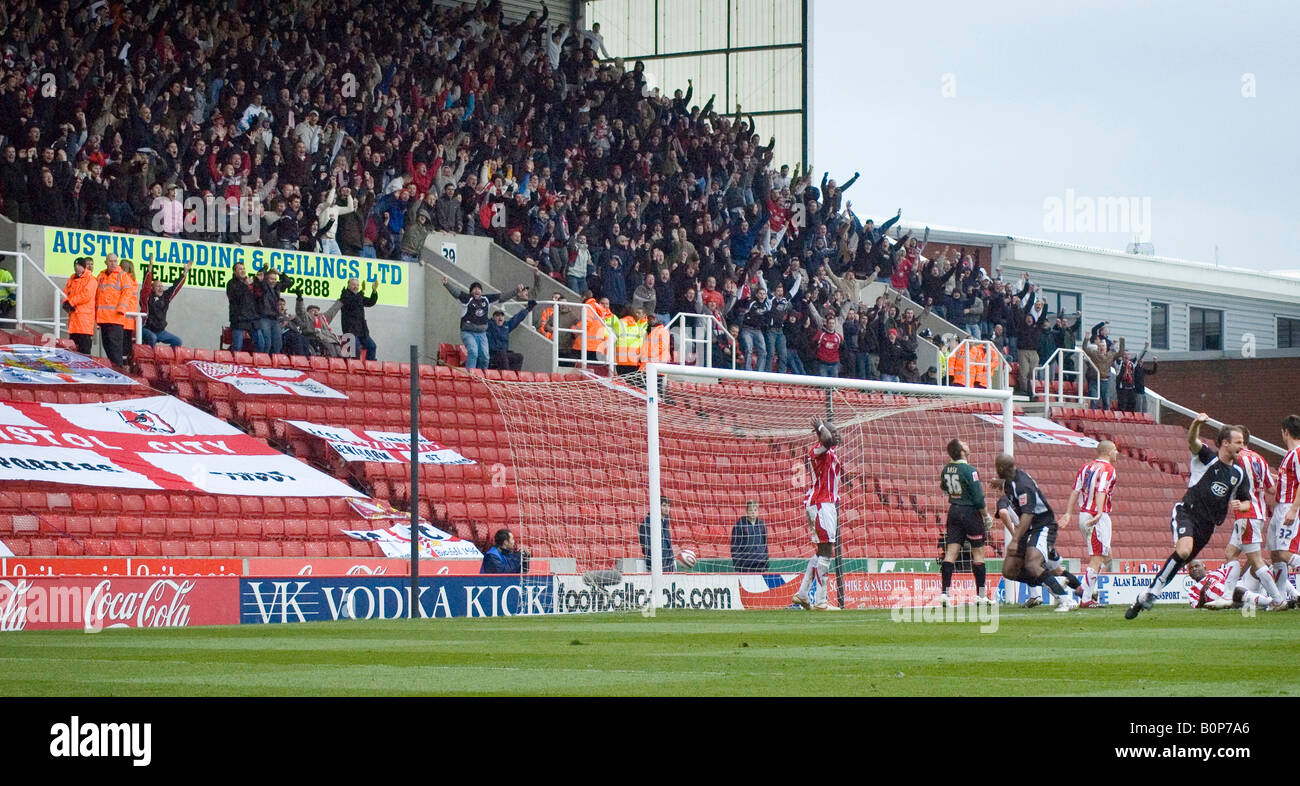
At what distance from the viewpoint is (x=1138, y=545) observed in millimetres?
28609

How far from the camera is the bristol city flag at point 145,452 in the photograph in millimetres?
19906

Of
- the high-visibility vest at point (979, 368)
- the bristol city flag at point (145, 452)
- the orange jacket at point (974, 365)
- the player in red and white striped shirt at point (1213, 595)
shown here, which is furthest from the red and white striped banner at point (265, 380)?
the high-visibility vest at point (979, 368)

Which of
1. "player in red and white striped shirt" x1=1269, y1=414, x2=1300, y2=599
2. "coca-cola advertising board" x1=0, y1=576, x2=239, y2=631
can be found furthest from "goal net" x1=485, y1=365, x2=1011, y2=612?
"coca-cola advertising board" x1=0, y1=576, x2=239, y2=631

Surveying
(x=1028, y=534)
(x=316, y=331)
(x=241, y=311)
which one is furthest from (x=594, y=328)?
(x=1028, y=534)

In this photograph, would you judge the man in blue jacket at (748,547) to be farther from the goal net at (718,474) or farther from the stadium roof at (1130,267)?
the stadium roof at (1130,267)

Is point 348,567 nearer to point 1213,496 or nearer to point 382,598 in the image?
point 382,598

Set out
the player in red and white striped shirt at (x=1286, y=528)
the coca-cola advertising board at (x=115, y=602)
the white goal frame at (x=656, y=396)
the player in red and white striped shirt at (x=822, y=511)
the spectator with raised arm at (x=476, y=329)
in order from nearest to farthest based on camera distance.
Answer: the coca-cola advertising board at (x=115, y=602) < the player in red and white striped shirt at (x=1286, y=528) < the white goal frame at (x=656, y=396) < the player in red and white striped shirt at (x=822, y=511) < the spectator with raised arm at (x=476, y=329)

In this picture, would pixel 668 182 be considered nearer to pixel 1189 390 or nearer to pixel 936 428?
pixel 936 428

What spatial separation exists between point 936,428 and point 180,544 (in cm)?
1289

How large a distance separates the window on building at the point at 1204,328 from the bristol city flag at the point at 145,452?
34332 millimetres

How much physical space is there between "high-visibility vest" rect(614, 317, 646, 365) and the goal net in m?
1.08

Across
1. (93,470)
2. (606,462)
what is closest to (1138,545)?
(606,462)
